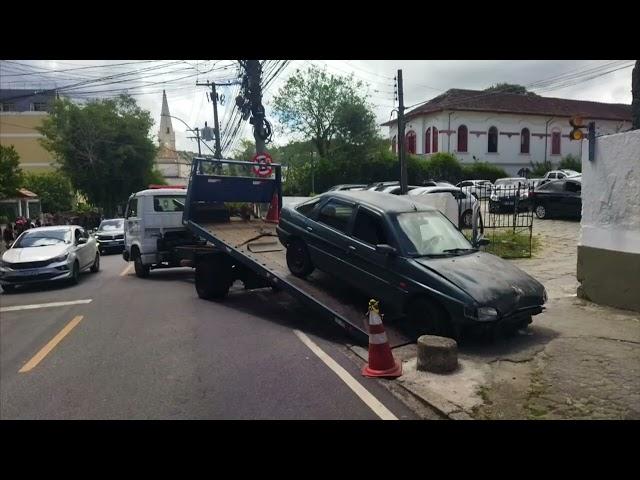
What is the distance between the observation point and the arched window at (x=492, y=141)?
45812 millimetres

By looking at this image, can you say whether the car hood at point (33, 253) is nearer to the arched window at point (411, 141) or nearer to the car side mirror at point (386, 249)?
the car side mirror at point (386, 249)

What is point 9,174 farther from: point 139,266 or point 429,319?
point 429,319

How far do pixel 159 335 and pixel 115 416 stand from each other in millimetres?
2991

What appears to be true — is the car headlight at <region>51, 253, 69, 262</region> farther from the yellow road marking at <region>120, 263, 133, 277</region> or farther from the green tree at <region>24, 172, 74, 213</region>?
the green tree at <region>24, 172, 74, 213</region>

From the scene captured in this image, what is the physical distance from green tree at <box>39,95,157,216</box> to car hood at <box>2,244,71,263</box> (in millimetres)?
26765

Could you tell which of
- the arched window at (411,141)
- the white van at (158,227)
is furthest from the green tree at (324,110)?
the white van at (158,227)

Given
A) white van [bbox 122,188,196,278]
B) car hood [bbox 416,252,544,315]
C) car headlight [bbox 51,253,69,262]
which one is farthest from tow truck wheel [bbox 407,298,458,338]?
car headlight [bbox 51,253,69,262]

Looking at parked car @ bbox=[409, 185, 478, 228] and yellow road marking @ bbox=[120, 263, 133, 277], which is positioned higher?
parked car @ bbox=[409, 185, 478, 228]

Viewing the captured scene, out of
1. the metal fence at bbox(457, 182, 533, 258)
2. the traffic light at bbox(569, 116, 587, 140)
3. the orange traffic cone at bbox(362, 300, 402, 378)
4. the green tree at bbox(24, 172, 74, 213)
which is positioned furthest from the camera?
the green tree at bbox(24, 172, 74, 213)

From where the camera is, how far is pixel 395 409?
4.54m

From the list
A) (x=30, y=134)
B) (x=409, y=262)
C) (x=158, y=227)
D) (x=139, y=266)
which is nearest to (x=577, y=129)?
(x=409, y=262)

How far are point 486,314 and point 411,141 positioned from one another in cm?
4273

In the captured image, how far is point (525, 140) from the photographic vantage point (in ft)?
155

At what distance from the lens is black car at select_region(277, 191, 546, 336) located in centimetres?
613
